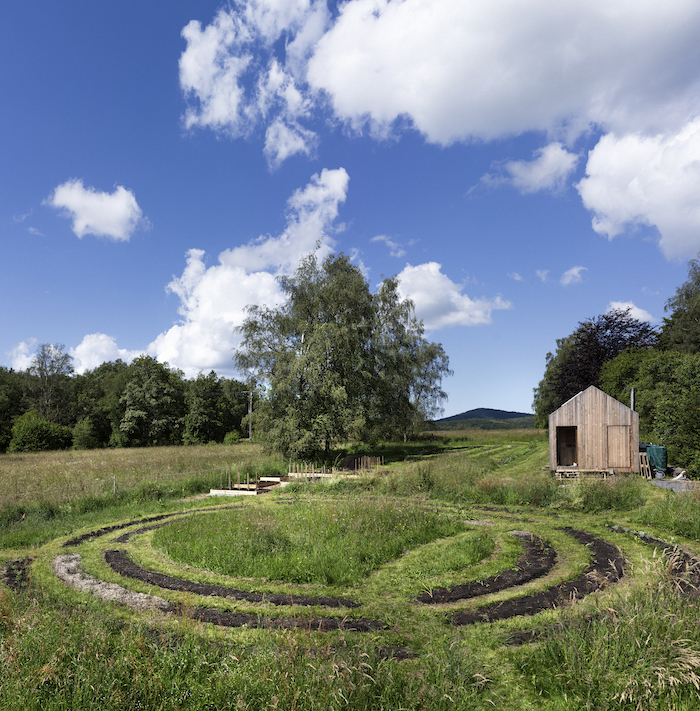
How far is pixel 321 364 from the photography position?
27609 millimetres

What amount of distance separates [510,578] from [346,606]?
9.61 feet

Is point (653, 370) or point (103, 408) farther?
point (103, 408)

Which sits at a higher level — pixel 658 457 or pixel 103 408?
pixel 103 408

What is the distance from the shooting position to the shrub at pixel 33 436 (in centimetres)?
4572

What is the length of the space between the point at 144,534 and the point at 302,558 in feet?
18.1

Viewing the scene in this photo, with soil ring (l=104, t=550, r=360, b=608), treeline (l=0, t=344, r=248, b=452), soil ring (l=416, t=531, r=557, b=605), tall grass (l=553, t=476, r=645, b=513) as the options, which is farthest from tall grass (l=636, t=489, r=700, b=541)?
treeline (l=0, t=344, r=248, b=452)

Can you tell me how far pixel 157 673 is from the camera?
4.27 m

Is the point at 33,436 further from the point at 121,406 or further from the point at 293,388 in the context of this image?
the point at 293,388

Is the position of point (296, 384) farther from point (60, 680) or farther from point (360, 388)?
point (60, 680)

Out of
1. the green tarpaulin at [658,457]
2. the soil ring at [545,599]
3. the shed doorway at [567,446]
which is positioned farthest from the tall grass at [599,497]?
the shed doorway at [567,446]

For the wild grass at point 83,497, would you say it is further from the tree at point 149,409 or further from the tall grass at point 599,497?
the tree at point 149,409

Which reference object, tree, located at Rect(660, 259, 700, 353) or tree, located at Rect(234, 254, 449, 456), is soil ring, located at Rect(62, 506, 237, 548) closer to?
tree, located at Rect(234, 254, 449, 456)

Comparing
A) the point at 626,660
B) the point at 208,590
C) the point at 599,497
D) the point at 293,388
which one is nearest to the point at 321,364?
the point at 293,388

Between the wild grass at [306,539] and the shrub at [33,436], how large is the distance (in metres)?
42.5
